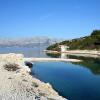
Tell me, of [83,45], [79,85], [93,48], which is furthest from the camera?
[83,45]

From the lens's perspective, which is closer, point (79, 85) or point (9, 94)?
point (9, 94)

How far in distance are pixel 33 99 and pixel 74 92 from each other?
789cm

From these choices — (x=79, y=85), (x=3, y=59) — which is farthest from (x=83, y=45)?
(x=79, y=85)

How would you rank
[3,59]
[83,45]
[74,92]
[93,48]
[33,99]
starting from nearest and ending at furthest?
[33,99] < [74,92] < [3,59] < [93,48] < [83,45]

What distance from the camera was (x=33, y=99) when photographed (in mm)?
19734

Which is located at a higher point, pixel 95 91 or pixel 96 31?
pixel 96 31

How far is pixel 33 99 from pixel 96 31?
12280 cm

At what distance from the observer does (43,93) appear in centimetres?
2222

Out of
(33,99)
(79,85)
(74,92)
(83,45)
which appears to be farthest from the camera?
(83,45)

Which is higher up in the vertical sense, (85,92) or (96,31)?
(96,31)

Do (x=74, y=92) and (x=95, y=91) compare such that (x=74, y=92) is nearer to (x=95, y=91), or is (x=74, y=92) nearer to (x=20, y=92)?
(x=95, y=91)

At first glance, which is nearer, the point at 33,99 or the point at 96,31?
the point at 33,99

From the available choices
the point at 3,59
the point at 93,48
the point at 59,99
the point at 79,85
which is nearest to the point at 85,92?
the point at 79,85

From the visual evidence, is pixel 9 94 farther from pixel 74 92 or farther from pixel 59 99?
pixel 74 92
